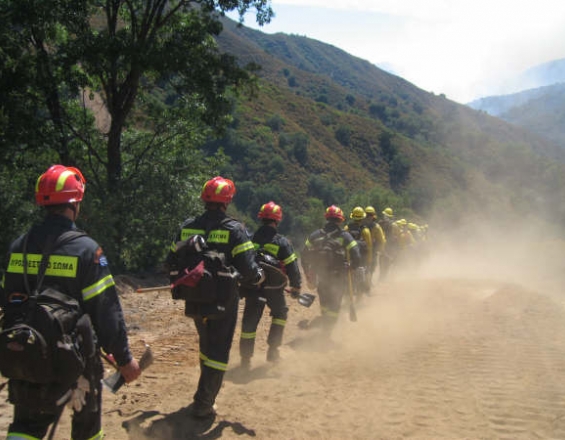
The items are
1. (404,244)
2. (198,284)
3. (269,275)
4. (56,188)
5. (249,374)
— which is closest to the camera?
(56,188)

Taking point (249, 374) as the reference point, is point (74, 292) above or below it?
above

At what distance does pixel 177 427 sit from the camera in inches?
182

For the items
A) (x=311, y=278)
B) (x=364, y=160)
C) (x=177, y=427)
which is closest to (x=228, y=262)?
(x=177, y=427)

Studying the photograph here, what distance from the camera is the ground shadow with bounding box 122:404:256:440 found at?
4.48 meters

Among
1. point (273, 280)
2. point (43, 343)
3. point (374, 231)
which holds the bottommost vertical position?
point (273, 280)

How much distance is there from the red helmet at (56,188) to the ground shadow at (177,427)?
2.41 metres

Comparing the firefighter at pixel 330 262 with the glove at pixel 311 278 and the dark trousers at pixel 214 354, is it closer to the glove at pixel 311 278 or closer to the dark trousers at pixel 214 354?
the glove at pixel 311 278

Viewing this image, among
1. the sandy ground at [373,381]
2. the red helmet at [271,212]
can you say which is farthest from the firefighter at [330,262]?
the red helmet at [271,212]

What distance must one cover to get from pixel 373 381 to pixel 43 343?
4344 millimetres

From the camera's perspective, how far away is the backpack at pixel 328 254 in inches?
316

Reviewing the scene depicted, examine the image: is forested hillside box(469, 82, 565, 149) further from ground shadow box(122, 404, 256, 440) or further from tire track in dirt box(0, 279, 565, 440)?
ground shadow box(122, 404, 256, 440)

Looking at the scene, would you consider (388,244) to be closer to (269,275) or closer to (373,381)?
(269,275)

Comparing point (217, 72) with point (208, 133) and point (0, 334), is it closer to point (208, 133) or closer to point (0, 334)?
point (208, 133)

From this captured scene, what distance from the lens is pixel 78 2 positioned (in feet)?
38.1
